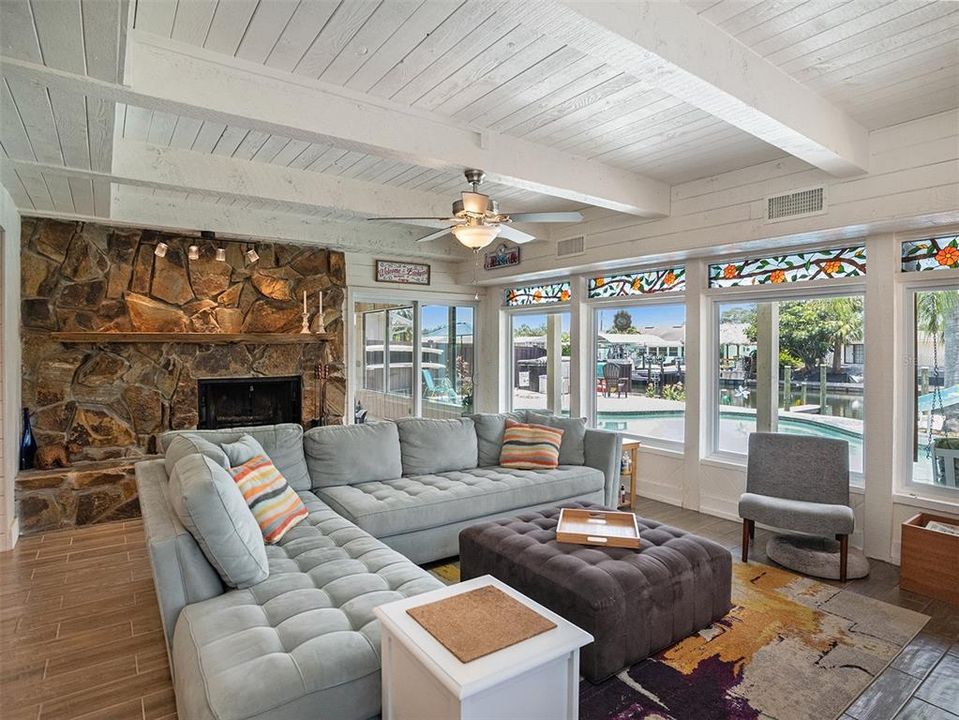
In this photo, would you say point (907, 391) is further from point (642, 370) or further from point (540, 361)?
point (540, 361)

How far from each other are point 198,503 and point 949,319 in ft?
14.8

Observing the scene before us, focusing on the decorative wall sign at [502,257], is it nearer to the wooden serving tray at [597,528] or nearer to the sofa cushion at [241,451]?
the wooden serving tray at [597,528]

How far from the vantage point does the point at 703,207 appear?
4285 mm

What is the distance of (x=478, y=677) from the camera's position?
1429 millimetres

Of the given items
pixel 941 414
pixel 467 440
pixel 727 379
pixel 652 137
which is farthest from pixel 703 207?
pixel 467 440

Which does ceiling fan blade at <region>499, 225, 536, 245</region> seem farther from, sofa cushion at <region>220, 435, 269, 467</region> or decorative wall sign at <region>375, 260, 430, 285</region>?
decorative wall sign at <region>375, 260, 430, 285</region>

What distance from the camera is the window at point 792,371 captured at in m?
4.05

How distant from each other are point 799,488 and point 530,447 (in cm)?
197

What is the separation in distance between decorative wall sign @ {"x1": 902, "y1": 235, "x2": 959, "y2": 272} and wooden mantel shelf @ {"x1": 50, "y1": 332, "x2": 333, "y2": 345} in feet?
16.4

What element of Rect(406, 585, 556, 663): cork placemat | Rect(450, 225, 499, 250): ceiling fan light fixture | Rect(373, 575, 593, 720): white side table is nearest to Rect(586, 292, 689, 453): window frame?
Rect(450, 225, 499, 250): ceiling fan light fixture

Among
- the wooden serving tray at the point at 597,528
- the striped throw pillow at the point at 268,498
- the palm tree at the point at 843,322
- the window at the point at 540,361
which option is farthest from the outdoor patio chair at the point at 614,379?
the striped throw pillow at the point at 268,498

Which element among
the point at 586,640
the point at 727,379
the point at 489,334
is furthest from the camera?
the point at 489,334

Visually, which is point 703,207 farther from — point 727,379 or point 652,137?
point 727,379

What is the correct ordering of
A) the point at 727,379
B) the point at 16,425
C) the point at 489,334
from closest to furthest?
the point at 16,425 → the point at 727,379 → the point at 489,334
